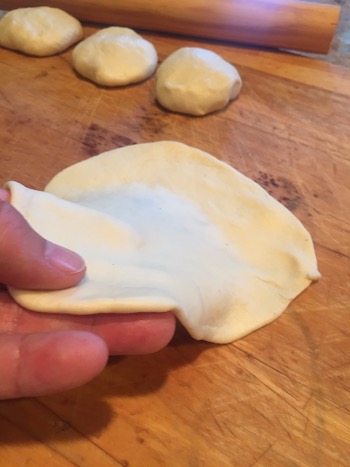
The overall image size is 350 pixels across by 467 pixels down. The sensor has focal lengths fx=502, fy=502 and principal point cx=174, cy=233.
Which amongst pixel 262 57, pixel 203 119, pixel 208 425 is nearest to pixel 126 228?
pixel 208 425

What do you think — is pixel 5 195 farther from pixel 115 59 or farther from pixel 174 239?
pixel 115 59

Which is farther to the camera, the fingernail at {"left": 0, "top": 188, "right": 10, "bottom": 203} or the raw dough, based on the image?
the fingernail at {"left": 0, "top": 188, "right": 10, "bottom": 203}

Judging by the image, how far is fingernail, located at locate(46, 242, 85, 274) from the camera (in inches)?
30.2

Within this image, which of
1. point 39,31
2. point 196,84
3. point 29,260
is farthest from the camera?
point 39,31

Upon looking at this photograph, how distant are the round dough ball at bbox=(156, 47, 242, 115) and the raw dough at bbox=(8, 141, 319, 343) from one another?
19 centimetres

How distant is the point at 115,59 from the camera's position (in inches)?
57.3

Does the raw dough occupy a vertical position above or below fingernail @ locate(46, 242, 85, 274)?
below

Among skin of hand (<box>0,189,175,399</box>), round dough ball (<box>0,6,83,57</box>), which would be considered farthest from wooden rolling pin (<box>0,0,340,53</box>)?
skin of hand (<box>0,189,175,399</box>)

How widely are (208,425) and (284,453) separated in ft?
0.42

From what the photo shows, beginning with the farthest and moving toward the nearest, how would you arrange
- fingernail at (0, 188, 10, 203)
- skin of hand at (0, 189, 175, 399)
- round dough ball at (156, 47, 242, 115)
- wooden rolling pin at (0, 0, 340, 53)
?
1. wooden rolling pin at (0, 0, 340, 53)
2. round dough ball at (156, 47, 242, 115)
3. fingernail at (0, 188, 10, 203)
4. skin of hand at (0, 189, 175, 399)

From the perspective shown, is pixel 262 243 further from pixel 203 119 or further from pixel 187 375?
pixel 203 119

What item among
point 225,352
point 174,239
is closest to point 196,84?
point 174,239

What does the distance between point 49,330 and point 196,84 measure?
82 centimetres

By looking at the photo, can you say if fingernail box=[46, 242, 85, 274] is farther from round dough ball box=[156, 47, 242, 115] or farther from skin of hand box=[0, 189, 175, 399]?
round dough ball box=[156, 47, 242, 115]
